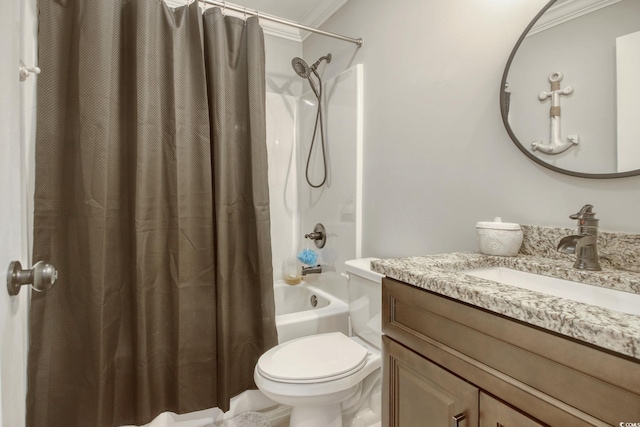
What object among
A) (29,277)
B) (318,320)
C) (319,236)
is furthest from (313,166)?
(29,277)

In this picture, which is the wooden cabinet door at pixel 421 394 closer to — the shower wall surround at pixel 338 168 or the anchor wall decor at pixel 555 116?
the anchor wall decor at pixel 555 116

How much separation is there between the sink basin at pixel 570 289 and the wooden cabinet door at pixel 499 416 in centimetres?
37

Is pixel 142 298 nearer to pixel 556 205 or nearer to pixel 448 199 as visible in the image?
pixel 448 199

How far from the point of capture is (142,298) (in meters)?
1.46

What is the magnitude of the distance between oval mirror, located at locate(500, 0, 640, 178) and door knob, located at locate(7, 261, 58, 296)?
138 cm

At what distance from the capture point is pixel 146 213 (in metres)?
1.49

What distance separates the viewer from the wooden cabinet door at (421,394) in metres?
0.65

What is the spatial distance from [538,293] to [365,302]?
32.6 inches

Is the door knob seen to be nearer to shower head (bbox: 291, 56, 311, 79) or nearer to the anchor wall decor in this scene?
the anchor wall decor

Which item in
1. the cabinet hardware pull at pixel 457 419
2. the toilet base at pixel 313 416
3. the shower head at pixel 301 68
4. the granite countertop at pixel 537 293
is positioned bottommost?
the toilet base at pixel 313 416

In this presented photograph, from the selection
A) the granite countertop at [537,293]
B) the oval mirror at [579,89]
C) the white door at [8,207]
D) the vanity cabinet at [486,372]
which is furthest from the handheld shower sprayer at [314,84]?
the white door at [8,207]

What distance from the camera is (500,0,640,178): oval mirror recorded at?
859mm

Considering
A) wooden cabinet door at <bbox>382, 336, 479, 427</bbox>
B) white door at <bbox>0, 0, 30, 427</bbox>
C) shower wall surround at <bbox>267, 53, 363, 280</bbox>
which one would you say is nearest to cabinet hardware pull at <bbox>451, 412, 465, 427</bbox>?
wooden cabinet door at <bbox>382, 336, 479, 427</bbox>

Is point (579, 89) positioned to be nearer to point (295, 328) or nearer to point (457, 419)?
point (457, 419)
